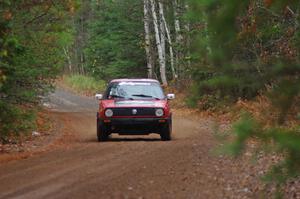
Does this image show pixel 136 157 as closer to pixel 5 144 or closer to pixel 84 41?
pixel 5 144

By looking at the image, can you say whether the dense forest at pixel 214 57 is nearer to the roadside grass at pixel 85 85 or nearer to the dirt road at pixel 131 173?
the dirt road at pixel 131 173

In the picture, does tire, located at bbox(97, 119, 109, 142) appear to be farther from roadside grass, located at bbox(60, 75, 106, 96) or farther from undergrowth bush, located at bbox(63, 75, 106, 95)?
undergrowth bush, located at bbox(63, 75, 106, 95)

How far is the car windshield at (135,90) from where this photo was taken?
17.6 meters

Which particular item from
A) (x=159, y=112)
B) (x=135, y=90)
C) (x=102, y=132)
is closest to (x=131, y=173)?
(x=159, y=112)

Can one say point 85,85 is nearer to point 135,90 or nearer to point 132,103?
point 135,90

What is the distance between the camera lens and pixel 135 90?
17797 millimetres

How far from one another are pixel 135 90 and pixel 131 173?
6.61 m

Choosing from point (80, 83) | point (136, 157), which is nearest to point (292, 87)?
point (136, 157)

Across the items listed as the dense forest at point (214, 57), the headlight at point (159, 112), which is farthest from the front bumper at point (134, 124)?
the dense forest at point (214, 57)

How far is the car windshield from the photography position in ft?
57.7

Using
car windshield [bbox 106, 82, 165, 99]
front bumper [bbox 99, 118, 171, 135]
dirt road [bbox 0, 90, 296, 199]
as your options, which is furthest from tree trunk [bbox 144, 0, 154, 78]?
dirt road [bbox 0, 90, 296, 199]

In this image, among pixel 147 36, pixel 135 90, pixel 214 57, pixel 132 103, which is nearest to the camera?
pixel 214 57

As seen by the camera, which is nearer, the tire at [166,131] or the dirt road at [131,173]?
the dirt road at [131,173]

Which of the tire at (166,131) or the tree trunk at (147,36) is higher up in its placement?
the tree trunk at (147,36)
